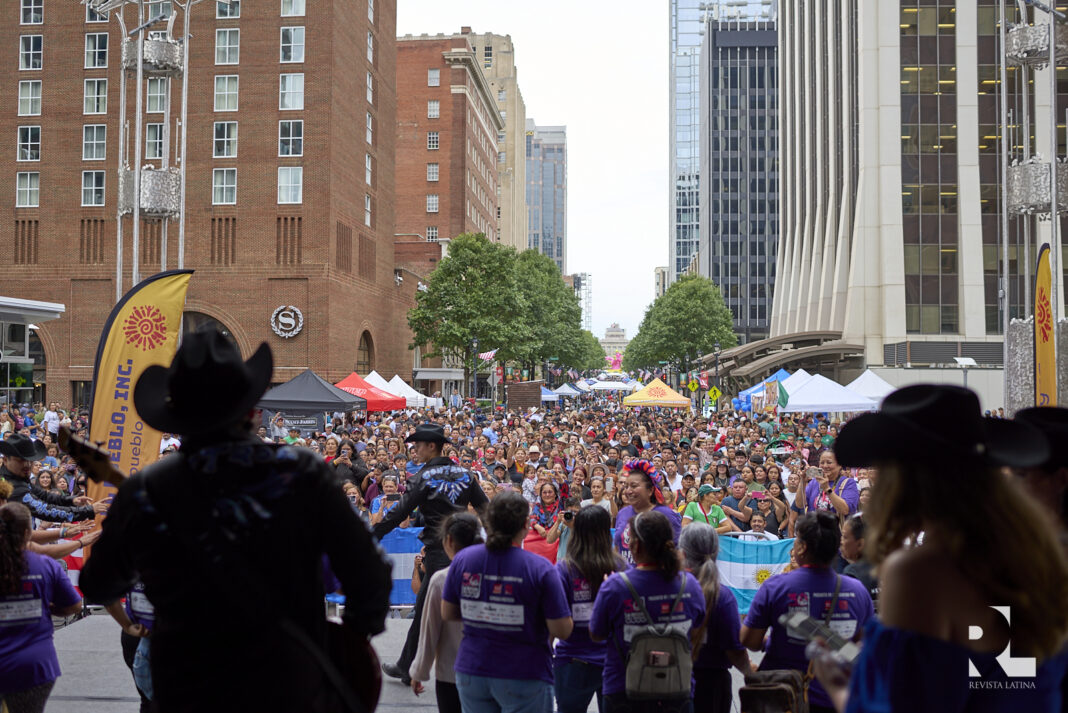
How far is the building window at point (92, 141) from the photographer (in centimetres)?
4738

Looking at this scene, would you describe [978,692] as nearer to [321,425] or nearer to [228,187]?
[321,425]

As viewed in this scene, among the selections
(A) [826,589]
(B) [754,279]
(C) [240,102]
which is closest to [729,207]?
(B) [754,279]

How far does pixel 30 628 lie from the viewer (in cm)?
466

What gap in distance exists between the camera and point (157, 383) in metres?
3.11

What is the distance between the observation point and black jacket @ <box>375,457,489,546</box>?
6613 mm

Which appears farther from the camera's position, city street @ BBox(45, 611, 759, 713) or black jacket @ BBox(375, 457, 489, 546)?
city street @ BBox(45, 611, 759, 713)

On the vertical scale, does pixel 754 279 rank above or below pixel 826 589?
above

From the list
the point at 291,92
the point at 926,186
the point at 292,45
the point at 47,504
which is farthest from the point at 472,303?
the point at 47,504

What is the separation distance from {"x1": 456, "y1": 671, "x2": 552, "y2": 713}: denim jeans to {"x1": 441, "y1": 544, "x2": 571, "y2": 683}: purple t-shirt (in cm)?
3

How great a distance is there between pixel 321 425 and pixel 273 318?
74.4 ft

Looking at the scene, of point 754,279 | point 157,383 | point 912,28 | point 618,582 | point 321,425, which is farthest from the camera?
point 754,279

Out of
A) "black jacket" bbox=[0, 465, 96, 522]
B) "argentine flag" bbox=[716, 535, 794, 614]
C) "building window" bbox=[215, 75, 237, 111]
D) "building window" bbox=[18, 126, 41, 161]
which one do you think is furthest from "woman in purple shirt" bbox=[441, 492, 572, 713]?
"building window" bbox=[18, 126, 41, 161]

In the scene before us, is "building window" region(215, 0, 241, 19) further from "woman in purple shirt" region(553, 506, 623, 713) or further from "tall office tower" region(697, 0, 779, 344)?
"tall office tower" region(697, 0, 779, 344)

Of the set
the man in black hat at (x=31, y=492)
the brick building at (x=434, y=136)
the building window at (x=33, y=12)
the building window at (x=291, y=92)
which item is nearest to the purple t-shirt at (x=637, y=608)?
the man in black hat at (x=31, y=492)
